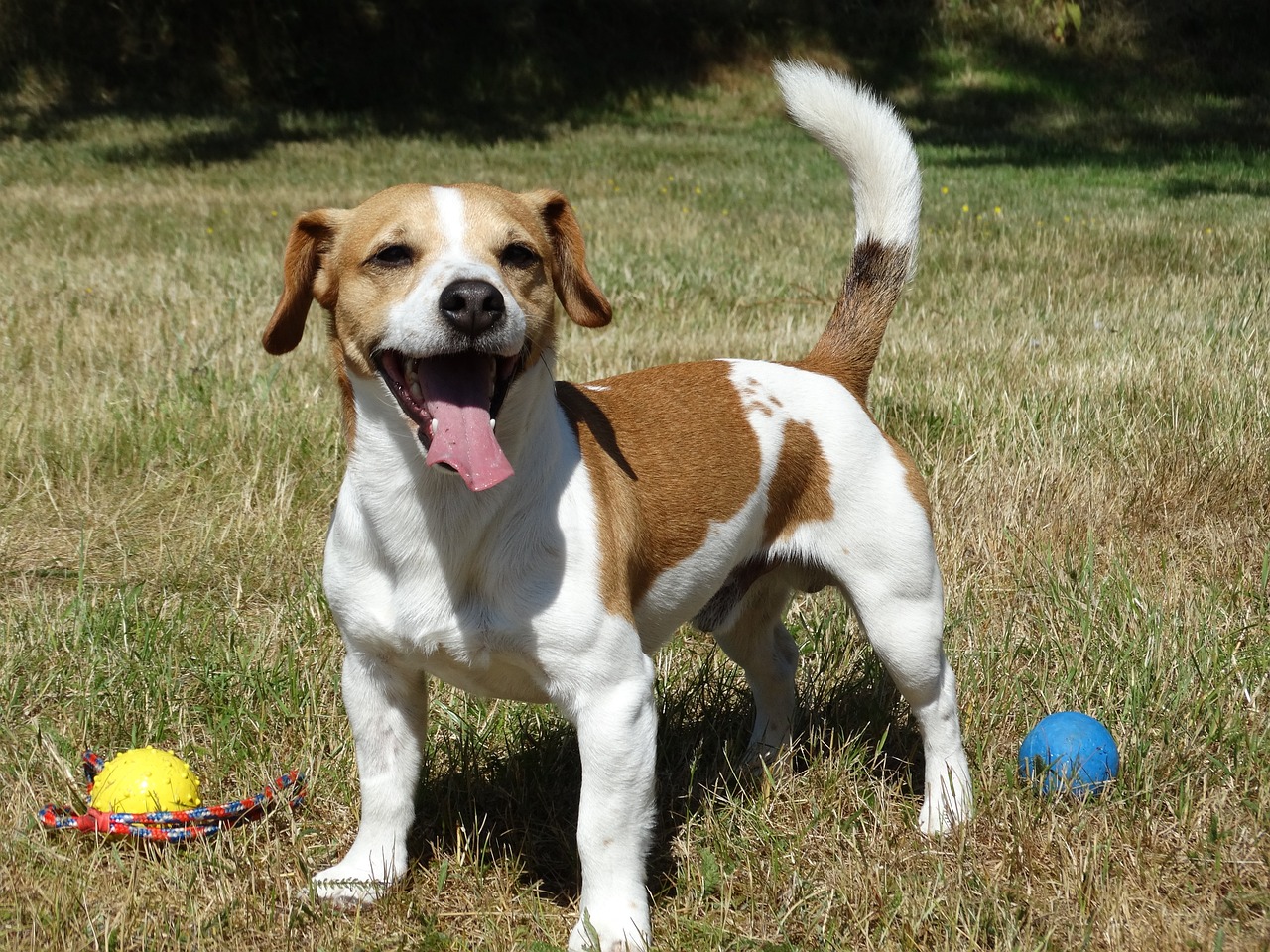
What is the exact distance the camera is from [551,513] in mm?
2666

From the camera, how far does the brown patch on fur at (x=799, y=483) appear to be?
3.15 meters

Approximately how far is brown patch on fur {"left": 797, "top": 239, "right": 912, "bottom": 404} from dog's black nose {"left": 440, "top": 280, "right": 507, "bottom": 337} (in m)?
1.32

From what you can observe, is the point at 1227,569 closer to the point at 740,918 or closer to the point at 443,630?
the point at 740,918

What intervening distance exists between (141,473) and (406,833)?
2455 mm

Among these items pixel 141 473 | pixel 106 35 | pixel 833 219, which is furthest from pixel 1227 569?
pixel 106 35

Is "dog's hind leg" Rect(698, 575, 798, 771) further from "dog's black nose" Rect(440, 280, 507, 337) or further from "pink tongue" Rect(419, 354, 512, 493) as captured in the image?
"dog's black nose" Rect(440, 280, 507, 337)

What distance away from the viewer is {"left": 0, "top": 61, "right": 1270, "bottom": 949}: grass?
2789 millimetres

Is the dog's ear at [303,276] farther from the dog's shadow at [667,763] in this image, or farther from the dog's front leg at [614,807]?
the dog's shadow at [667,763]

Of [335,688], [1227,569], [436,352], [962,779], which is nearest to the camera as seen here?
[436,352]

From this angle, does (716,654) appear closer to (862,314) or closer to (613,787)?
(862,314)

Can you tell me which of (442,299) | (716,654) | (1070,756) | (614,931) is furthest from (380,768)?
(1070,756)

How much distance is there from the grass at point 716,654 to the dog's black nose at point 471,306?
1.26 metres

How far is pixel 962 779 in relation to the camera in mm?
3209

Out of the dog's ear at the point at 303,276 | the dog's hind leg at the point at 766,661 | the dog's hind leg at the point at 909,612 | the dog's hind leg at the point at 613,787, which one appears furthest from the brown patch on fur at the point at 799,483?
the dog's ear at the point at 303,276
